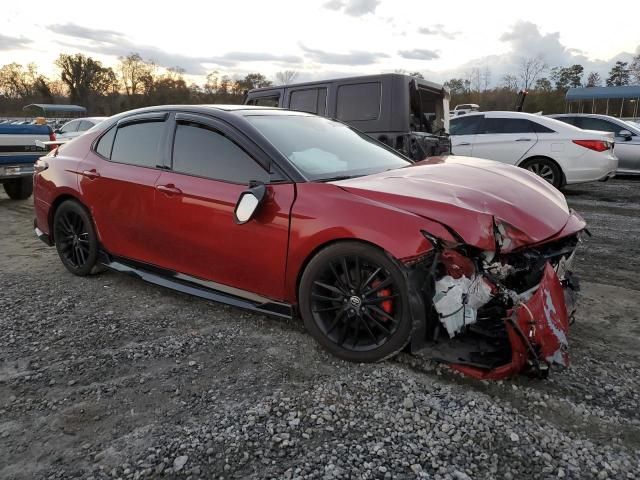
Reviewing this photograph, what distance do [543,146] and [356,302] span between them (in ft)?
24.4

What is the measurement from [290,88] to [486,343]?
5672 millimetres

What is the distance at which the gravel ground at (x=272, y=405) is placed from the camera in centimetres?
212

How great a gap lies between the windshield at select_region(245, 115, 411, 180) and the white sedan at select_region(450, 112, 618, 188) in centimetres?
584

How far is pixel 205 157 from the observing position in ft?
11.6

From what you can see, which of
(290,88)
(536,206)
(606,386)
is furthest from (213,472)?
(290,88)

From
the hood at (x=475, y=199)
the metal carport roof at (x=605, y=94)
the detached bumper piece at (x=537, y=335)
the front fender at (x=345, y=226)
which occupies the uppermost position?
the metal carport roof at (x=605, y=94)

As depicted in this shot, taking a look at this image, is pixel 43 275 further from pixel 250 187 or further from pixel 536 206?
pixel 536 206

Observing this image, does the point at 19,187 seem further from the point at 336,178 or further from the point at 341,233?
the point at 341,233

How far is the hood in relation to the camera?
269 cm

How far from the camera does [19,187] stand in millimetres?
9008

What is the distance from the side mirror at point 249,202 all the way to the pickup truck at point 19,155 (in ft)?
20.8

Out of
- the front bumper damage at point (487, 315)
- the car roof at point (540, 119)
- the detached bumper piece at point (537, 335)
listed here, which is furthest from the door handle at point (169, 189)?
the car roof at point (540, 119)

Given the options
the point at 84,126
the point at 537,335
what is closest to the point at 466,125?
the point at 537,335

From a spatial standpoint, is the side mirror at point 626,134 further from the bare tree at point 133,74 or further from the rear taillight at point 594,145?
the bare tree at point 133,74
